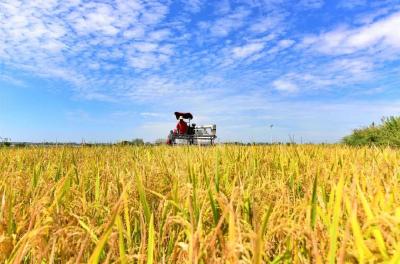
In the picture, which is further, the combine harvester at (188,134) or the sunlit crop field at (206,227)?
the combine harvester at (188,134)

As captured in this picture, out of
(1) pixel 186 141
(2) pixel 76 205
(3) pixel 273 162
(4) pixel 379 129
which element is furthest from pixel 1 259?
(1) pixel 186 141

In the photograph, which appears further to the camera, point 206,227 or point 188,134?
point 188,134

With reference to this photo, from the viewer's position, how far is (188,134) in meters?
21.3

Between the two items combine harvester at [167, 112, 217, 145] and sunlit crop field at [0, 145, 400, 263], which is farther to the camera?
combine harvester at [167, 112, 217, 145]

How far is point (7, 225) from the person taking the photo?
178 centimetres

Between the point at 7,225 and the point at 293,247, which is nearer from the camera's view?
the point at 293,247

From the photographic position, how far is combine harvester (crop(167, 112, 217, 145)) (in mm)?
20281

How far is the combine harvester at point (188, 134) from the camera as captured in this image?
66.5 feet

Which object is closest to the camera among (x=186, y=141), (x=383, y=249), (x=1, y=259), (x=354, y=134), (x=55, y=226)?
(x=383, y=249)

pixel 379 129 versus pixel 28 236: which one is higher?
pixel 379 129

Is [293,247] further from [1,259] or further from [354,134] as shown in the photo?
[354,134]

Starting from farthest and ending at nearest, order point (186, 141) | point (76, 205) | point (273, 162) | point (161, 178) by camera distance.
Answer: point (186, 141)
point (273, 162)
point (161, 178)
point (76, 205)

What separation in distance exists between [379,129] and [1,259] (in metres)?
15.2

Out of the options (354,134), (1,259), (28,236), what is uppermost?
(354,134)
